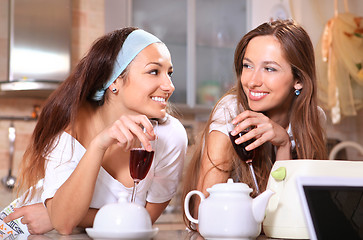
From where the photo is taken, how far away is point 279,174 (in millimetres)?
1073

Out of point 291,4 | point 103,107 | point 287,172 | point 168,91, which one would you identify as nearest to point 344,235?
point 287,172

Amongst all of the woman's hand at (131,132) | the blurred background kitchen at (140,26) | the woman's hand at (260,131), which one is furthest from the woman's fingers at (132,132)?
the blurred background kitchen at (140,26)

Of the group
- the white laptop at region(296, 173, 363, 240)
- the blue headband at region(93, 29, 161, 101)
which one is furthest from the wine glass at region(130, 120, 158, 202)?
the blue headband at region(93, 29, 161, 101)

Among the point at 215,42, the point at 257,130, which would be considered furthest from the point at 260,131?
the point at 215,42

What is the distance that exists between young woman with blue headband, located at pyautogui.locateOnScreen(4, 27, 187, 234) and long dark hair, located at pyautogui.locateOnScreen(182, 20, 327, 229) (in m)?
0.16

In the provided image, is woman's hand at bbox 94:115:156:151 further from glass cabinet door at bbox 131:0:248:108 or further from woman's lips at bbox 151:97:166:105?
glass cabinet door at bbox 131:0:248:108

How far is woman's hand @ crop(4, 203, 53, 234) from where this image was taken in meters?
1.41

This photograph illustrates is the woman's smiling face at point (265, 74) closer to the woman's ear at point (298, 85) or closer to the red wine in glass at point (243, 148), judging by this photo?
the woman's ear at point (298, 85)

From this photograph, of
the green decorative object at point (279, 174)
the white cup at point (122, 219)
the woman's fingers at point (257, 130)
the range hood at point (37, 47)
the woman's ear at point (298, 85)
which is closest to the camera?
the white cup at point (122, 219)

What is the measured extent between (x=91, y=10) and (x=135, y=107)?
1.80m

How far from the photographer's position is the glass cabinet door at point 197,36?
131 inches

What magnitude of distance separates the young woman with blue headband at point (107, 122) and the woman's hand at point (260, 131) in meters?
0.37

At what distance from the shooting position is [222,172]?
1.41m

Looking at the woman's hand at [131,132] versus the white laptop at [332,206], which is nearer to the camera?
the white laptop at [332,206]
